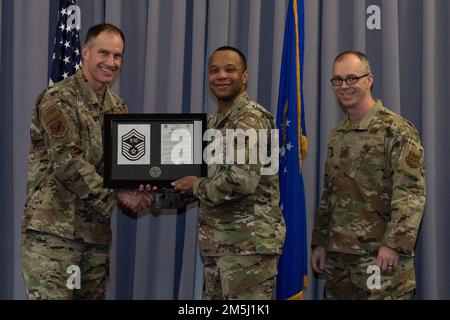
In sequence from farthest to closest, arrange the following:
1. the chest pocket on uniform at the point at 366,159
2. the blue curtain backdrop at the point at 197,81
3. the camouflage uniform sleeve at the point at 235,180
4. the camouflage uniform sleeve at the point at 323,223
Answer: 1. the blue curtain backdrop at the point at 197,81
2. the camouflage uniform sleeve at the point at 323,223
3. the chest pocket on uniform at the point at 366,159
4. the camouflage uniform sleeve at the point at 235,180

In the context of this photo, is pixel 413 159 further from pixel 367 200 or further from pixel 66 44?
pixel 66 44

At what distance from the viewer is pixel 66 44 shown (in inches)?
175

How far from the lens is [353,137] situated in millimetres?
3742

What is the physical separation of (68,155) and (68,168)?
0.07 meters

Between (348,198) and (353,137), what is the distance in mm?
337

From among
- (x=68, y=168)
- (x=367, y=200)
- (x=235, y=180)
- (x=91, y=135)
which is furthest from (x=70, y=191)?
(x=367, y=200)

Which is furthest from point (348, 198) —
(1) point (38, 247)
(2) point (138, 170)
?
(1) point (38, 247)

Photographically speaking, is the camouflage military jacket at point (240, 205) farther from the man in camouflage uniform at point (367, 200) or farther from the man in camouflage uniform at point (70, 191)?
the man in camouflage uniform at point (70, 191)

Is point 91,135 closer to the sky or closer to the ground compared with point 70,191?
closer to the sky

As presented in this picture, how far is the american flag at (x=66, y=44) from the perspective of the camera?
4406 mm

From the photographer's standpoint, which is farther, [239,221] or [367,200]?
[367,200]

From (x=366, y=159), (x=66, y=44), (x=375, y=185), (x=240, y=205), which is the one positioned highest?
(x=66, y=44)

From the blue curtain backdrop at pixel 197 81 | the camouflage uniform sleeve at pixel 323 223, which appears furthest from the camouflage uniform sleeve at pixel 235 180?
the blue curtain backdrop at pixel 197 81

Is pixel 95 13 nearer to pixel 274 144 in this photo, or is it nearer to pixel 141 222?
pixel 141 222
